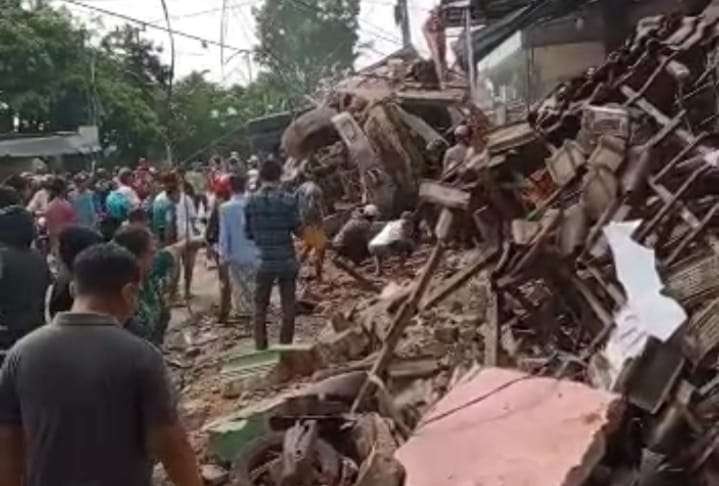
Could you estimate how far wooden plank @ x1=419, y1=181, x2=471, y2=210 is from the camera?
6438 mm

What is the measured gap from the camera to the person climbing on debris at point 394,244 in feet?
44.9

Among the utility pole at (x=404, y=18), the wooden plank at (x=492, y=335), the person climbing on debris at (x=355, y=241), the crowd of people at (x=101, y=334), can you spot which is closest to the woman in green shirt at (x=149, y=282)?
the crowd of people at (x=101, y=334)

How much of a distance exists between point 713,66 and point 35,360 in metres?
4.95

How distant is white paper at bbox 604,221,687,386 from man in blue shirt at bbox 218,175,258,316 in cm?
521

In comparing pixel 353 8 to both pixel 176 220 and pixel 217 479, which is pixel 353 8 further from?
pixel 217 479

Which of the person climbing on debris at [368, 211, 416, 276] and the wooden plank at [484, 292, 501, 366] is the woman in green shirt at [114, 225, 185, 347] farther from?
the person climbing on debris at [368, 211, 416, 276]

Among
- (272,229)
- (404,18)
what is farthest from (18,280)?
(404,18)

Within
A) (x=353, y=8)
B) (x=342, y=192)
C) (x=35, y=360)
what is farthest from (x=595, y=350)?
(x=353, y=8)

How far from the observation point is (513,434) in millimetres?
4742

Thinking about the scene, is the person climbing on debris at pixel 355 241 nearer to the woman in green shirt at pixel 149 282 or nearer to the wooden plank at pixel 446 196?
the woman in green shirt at pixel 149 282

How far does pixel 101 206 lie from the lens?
Result: 17047mm

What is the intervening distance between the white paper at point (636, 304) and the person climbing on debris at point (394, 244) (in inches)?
324

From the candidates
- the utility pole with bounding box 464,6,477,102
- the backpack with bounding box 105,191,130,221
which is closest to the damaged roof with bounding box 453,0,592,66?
the utility pole with bounding box 464,6,477,102

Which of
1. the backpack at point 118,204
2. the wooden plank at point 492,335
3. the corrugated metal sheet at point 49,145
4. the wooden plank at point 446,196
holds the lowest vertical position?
the wooden plank at point 492,335
